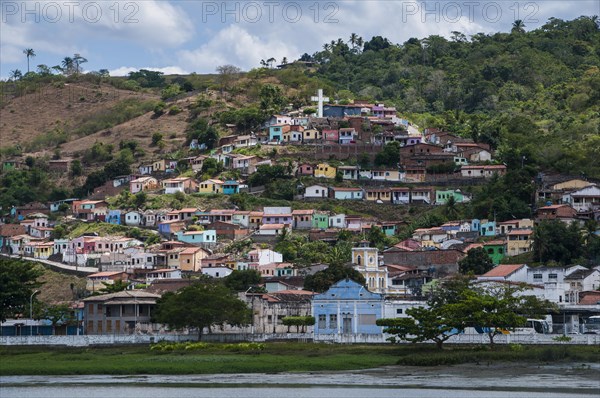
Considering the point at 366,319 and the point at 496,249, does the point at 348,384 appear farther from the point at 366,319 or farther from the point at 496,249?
the point at 496,249

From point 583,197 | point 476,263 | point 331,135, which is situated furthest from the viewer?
point 331,135

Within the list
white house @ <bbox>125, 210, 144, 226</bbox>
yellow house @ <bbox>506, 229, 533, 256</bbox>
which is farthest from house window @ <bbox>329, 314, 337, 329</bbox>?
white house @ <bbox>125, 210, 144, 226</bbox>

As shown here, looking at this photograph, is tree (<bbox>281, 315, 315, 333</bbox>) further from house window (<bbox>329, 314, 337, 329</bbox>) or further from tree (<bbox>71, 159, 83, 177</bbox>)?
tree (<bbox>71, 159, 83, 177</bbox>)

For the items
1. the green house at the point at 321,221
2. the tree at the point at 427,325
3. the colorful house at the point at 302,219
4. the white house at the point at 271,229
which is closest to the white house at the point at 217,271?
the white house at the point at 271,229

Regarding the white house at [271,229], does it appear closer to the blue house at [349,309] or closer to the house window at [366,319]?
the blue house at [349,309]

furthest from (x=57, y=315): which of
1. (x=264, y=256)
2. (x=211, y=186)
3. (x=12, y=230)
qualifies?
(x=211, y=186)

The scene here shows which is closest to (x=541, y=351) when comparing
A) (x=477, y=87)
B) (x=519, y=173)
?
(x=519, y=173)
